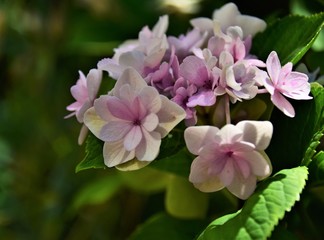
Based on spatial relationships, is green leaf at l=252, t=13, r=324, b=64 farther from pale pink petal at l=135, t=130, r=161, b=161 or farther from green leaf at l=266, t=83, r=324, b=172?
pale pink petal at l=135, t=130, r=161, b=161

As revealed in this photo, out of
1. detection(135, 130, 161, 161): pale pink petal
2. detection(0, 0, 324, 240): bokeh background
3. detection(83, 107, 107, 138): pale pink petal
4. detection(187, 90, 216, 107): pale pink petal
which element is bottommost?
detection(0, 0, 324, 240): bokeh background

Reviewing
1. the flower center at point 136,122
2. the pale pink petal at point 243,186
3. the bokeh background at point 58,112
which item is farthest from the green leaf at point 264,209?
the bokeh background at point 58,112

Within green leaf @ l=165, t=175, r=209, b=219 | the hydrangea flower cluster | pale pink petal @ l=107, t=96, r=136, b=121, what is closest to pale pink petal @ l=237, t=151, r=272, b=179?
the hydrangea flower cluster

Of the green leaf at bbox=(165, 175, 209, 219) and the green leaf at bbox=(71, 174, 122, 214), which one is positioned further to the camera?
the green leaf at bbox=(71, 174, 122, 214)

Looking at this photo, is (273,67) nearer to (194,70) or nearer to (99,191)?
(194,70)

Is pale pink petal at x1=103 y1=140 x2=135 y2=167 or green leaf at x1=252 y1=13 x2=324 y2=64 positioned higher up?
green leaf at x1=252 y1=13 x2=324 y2=64

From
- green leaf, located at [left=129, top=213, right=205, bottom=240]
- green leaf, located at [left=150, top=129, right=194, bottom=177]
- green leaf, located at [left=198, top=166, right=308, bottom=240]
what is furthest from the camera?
green leaf, located at [left=129, top=213, right=205, bottom=240]

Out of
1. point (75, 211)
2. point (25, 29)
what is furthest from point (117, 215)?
point (25, 29)
